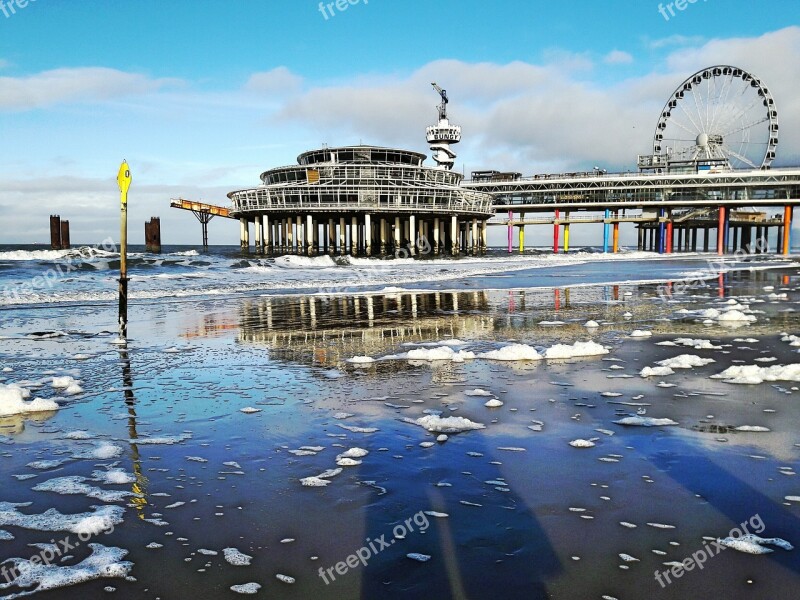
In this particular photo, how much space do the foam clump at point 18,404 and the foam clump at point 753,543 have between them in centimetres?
576

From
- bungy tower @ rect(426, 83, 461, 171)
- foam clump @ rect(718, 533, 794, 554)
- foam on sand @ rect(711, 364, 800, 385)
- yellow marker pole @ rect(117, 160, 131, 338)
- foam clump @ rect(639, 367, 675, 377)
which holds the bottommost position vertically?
foam clump @ rect(718, 533, 794, 554)

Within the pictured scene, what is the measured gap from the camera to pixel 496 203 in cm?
7994

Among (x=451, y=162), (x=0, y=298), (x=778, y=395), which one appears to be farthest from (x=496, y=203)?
(x=778, y=395)

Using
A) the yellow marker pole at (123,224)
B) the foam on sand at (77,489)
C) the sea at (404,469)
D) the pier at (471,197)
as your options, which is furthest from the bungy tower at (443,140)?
the foam on sand at (77,489)

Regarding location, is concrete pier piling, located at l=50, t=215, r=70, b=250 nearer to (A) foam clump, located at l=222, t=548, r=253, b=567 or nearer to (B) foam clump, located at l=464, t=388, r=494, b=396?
(B) foam clump, located at l=464, t=388, r=494, b=396

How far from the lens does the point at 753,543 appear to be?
3.08 m

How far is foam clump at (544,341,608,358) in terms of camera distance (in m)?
8.30

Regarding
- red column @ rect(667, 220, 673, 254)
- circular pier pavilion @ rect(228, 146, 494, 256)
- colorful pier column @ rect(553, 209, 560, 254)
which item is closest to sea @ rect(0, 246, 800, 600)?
circular pier pavilion @ rect(228, 146, 494, 256)

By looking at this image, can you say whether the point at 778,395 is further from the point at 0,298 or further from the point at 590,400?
the point at 0,298

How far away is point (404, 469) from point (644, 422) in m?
2.28

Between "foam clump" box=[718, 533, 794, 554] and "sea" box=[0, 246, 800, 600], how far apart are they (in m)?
0.01

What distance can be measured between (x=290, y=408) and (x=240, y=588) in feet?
10.2

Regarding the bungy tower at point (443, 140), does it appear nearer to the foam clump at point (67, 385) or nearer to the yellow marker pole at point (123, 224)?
the yellow marker pole at point (123, 224)

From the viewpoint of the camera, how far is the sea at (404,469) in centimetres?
288
